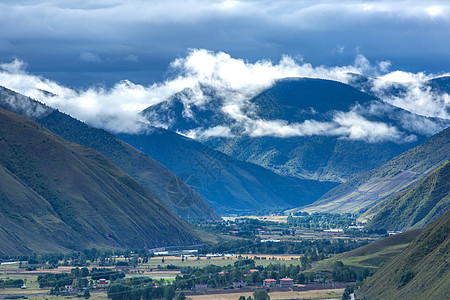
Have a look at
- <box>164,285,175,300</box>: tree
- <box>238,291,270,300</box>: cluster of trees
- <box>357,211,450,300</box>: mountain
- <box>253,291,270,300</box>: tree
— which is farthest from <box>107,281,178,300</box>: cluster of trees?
<box>357,211,450,300</box>: mountain

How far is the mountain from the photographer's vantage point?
516ft

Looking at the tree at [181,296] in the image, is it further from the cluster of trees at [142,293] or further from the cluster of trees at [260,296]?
the cluster of trees at [260,296]

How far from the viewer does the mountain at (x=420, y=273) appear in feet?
516

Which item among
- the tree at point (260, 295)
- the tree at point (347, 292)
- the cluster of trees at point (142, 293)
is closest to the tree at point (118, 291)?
the cluster of trees at point (142, 293)

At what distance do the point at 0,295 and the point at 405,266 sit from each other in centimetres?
9207

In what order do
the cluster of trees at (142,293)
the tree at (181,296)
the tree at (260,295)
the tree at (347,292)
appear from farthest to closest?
the cluster of trees at (142,293) < the tree at (347,292) < the tree at (181,296) < the tree at (260,295)

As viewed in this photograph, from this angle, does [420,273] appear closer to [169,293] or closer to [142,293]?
[169,293]

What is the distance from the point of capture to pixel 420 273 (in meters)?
170

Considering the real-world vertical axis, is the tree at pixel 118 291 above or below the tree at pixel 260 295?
above

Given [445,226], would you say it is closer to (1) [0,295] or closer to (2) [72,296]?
(2) [72,296]

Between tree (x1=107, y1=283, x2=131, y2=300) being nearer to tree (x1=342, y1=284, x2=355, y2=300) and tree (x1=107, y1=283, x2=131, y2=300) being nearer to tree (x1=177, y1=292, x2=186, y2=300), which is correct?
tree (x1=177, y1=292, x2=186, y2=300)

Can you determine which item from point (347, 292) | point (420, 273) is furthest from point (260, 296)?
point (420, 273)

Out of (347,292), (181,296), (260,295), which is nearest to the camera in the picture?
(260,295)

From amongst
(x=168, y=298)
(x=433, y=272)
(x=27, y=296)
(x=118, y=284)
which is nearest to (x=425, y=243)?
(x=433, y=272)
